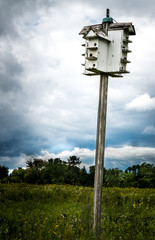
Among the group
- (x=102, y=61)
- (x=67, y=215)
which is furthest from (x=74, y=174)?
(x=102, y=61)

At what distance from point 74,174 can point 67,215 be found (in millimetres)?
7916

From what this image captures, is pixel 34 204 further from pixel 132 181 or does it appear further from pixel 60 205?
pixel 132 181

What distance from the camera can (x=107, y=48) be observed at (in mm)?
5523

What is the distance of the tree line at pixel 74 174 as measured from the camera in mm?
13281

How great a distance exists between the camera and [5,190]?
8.20 meters

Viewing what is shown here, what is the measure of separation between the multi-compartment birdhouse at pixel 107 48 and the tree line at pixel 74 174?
27.5 ft

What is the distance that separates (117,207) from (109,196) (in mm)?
927

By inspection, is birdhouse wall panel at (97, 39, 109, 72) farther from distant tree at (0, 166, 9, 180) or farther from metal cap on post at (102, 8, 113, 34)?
distant tree at (0, 166, 9, 180)

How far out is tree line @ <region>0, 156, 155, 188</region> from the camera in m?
13.3

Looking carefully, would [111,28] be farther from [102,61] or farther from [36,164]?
[36,164]

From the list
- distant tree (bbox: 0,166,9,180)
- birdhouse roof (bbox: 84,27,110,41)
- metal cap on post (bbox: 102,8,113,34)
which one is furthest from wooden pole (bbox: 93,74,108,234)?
distant tree (bbox: 0,166,9,180)

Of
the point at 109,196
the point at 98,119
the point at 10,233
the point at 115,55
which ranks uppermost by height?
the point at 115,55

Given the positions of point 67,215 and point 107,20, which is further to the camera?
point 67,215

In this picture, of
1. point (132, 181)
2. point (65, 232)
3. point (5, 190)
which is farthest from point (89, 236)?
point (132, 181)
